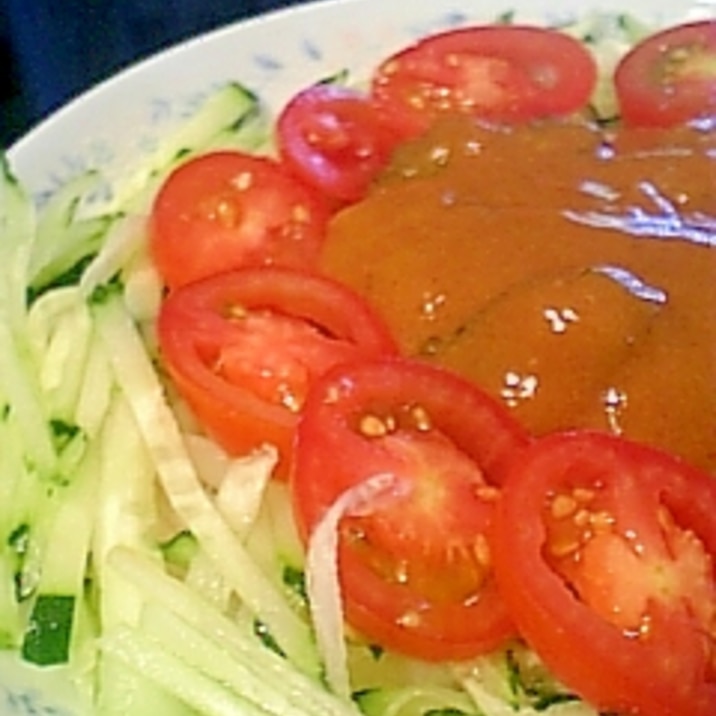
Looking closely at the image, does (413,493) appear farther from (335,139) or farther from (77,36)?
(77,36)

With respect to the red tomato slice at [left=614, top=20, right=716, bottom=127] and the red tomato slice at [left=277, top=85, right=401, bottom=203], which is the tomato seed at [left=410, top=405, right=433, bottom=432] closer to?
the red tomato slice at [left=277, top=85, right=401, bottom=203]

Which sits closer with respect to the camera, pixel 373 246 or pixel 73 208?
pixel 373 246

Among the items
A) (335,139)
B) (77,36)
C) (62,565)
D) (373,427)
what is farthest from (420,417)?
(77,36)

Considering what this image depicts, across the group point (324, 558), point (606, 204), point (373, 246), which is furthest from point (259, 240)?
point (324, 558)

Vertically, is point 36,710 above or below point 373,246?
below

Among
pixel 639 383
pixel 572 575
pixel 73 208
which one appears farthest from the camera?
pixel 73 208

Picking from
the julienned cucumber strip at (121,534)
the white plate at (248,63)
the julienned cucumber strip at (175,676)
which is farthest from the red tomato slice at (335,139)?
the julienned cucumber strip at (175,676)

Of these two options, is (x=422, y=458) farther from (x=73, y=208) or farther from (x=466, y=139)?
(x=73, y=208)

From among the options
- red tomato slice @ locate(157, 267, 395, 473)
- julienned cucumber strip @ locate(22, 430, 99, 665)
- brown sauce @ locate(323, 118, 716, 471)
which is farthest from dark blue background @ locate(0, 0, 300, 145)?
julienned cucumber strip @ locate(22, 430, 99, 665)
